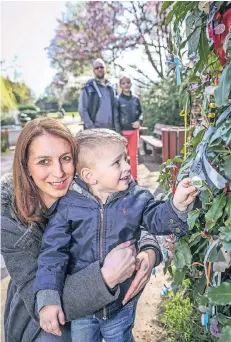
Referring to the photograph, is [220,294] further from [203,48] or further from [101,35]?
[101,35]

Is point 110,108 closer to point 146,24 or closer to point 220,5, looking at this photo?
point 220,5

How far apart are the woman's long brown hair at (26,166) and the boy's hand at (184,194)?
1.60ft

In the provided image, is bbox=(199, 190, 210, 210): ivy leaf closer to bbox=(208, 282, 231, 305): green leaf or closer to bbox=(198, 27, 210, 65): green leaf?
bbox=(208, 282, 231, 305): green leaf

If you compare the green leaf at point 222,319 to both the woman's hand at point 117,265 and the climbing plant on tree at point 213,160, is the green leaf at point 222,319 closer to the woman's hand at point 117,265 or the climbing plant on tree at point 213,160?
the climbing plant on tree at point 213,160

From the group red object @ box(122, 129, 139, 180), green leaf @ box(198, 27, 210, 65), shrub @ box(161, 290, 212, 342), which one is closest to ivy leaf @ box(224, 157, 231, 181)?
→ green leaf @ box(198, 27, 210, 65)

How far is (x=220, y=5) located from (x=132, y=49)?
12224 mm

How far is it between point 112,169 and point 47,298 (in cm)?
51

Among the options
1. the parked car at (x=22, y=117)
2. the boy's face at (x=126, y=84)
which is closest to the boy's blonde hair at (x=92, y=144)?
the boy's face at (x=126, y=84)

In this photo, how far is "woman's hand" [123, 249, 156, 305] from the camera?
153 centimetres

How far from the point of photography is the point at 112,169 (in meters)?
1.50

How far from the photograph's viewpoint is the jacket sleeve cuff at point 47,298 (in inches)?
54.1

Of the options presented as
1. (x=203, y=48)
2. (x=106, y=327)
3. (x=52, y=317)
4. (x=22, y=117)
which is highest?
(x=203, y=48)

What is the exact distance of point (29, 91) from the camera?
93.9ft

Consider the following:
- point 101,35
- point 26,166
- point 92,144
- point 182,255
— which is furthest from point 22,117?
point 182,255
